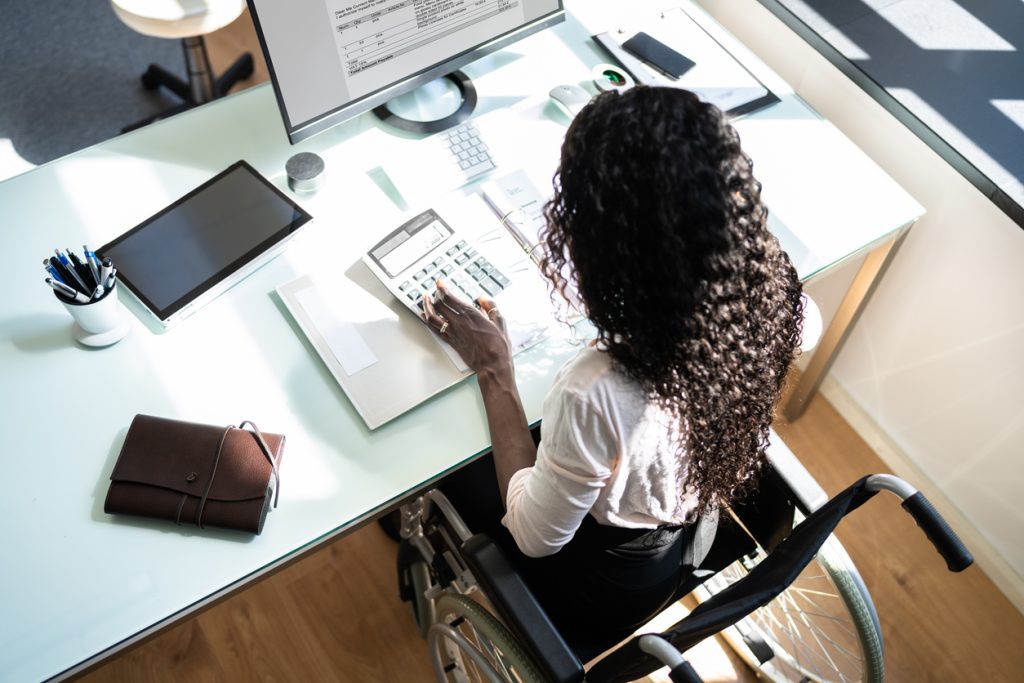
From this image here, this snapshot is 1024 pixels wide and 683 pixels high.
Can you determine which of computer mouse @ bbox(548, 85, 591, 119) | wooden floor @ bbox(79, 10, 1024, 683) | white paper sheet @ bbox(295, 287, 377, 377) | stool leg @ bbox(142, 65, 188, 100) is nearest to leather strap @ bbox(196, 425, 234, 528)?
white paper sheet @ bbox(295, 287, 377, 377)

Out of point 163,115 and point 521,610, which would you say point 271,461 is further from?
point 163,115

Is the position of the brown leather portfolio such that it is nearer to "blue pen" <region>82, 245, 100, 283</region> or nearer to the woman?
"blue pen" <region>82, 245, 100, 283</region>

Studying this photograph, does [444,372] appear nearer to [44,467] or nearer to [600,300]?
[600,300]

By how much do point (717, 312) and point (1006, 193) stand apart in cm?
85

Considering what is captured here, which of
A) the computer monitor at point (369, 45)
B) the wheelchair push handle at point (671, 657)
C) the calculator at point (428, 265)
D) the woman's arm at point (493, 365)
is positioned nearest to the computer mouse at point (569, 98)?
the computer monitor at point (369, 45)

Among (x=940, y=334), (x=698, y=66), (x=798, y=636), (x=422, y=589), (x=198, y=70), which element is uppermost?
(x=698, y=66)

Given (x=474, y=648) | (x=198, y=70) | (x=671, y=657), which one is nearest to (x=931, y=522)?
(x=671, y=657)

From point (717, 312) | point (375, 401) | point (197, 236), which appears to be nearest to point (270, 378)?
point (375, 401)

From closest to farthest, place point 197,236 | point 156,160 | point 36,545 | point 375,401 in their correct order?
point 36,545
point 375,401
point 197,236
point 156,160

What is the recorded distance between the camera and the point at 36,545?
1157 mm

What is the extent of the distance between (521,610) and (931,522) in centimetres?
53

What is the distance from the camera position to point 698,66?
1.70 m

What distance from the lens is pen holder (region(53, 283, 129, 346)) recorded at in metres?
1.26

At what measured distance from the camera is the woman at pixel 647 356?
3.05 ft
